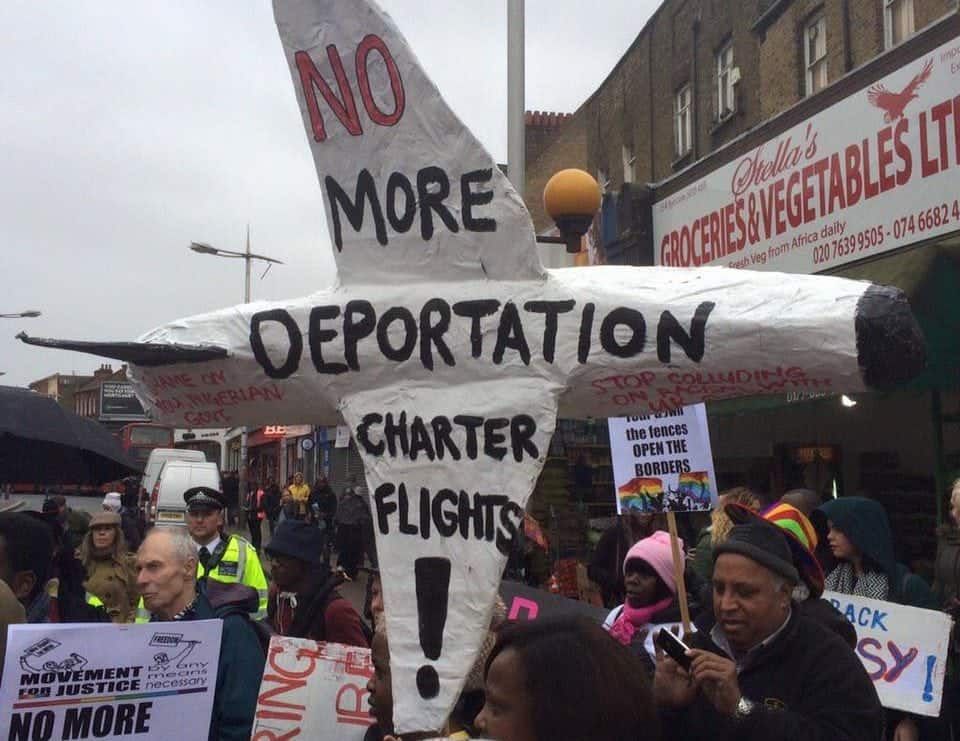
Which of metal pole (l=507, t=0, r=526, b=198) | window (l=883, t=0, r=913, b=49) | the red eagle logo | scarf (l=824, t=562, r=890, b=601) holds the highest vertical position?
window (l=883, t=0, r=913, b=49)

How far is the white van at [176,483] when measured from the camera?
56.3 ft

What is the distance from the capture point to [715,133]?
1369cm

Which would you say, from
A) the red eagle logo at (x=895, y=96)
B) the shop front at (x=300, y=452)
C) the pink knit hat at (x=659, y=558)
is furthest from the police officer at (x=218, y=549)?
the shop front at (x=300, y=452)

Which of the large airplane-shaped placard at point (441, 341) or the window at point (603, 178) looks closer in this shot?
the large airplane-shaped placard at point (441, 341)

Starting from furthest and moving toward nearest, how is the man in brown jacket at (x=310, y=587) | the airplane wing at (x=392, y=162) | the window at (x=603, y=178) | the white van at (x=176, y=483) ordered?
1. the window at (x=603, y=178)
2. the white van at (x=176, y=483)
3. the man in brown jacket at (x=310, y=587)
4. the airplane wing at (x=392, y=162)

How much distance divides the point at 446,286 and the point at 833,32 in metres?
9.75

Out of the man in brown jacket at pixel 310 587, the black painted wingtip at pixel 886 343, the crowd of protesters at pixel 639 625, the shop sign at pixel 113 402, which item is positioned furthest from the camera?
the shop sign at pixel 113 402

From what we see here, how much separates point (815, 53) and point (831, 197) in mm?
3183

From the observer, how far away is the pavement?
37.2 ft

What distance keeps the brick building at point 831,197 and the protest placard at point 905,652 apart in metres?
2.66

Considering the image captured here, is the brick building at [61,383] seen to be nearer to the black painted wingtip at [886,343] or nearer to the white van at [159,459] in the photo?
the white van at [159,459]

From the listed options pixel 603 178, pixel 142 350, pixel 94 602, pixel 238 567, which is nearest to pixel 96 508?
pixel 603 178

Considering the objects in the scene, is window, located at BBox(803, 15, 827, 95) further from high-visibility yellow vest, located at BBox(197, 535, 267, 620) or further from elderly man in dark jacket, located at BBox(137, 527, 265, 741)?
elderly man in dark jacket, located at BBox(137, 527, 265, 741)

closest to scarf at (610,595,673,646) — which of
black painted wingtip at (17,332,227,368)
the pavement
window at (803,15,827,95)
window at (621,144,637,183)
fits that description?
black painted wingtip at (17,332,227,368)
